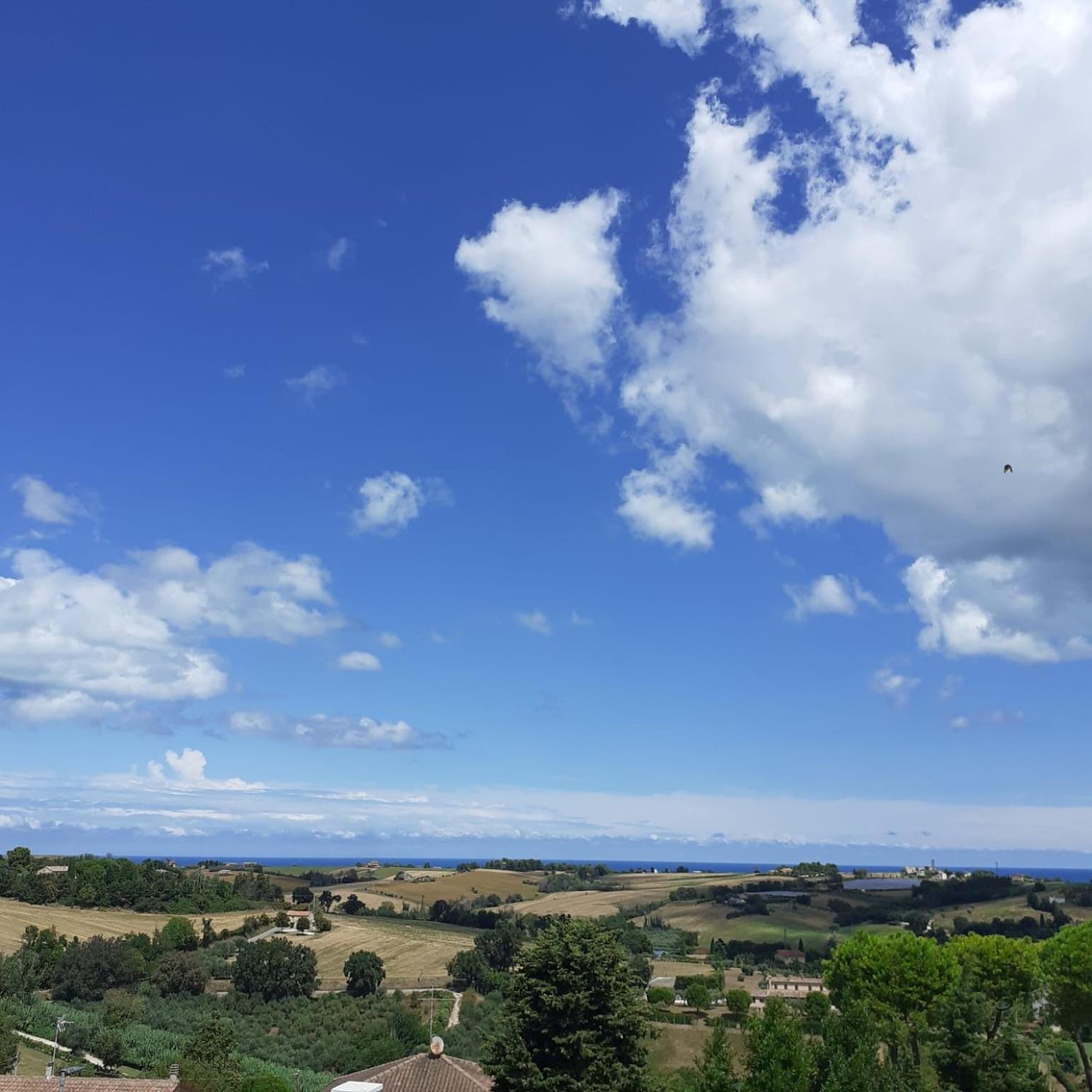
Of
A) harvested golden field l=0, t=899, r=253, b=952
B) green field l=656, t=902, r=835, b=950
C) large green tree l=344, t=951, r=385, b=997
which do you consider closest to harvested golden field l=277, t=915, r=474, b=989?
large green tree l=344, t=951, r=385, b=997

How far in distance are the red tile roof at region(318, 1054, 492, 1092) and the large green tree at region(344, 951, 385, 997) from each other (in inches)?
2048

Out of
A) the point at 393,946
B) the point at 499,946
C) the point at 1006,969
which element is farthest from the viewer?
the point at 393,946

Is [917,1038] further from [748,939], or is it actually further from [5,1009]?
[748,939]

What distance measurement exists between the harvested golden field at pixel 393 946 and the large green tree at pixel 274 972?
16.7 feet

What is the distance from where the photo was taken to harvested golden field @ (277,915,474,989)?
101312 millimetres

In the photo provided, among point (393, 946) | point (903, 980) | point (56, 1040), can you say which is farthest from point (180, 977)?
point (903, 980)

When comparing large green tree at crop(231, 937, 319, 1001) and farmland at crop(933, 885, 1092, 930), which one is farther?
farmland at crop(933, 885, 1092, 930)

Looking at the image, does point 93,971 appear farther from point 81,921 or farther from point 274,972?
point 81,921

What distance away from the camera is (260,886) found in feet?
526

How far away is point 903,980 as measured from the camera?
60469mm

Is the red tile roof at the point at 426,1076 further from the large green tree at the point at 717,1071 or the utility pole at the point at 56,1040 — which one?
the large green tree at the point at 717,1071

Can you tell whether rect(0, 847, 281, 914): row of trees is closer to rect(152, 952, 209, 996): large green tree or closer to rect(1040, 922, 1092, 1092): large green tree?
rect(152, 952, 209, 996): large green tree

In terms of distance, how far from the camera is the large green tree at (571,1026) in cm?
3000

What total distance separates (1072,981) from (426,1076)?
39.6m
